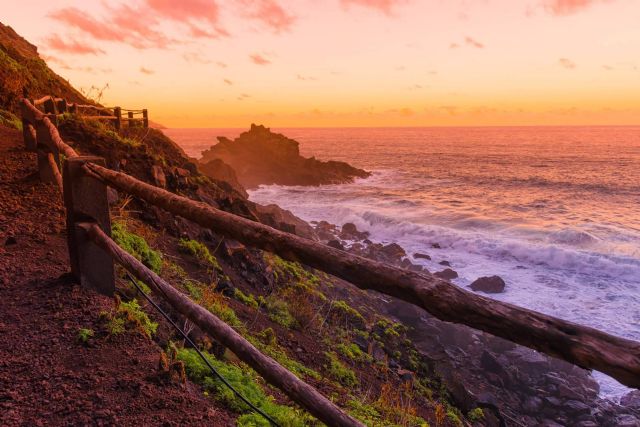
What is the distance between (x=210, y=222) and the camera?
2.57 metres

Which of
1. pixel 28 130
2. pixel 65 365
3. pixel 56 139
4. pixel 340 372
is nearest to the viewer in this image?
pixel 65 365

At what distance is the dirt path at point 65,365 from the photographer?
2705 millimetres

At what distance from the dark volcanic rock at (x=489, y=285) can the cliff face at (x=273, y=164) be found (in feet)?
112

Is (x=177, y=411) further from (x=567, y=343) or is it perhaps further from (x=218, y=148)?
(x=218, y=148)

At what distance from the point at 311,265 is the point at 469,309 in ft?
2.31

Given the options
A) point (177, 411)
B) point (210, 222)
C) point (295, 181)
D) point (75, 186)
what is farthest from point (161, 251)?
point (295, 181)

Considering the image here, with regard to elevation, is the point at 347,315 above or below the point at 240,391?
below

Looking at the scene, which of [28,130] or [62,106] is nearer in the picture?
[28,130]

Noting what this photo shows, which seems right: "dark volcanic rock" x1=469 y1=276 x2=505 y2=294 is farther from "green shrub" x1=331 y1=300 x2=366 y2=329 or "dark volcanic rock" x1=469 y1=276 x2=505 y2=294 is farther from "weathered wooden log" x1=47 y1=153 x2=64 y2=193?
"weathered wooden log" x1=47 y1=153 x2=64 y2=193

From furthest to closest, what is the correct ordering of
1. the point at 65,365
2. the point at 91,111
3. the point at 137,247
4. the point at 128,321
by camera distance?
1. the point at 91,111
2. the point at 137,247
3. the point at 128,321
4. the point at 65,365

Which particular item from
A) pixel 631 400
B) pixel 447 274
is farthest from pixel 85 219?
pixel 447 274

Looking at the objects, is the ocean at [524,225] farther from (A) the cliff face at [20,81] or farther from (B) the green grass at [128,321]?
(A) the cliff face at [20,81]

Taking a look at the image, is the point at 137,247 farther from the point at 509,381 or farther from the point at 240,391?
the point at 509,381

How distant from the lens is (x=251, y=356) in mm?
2518
